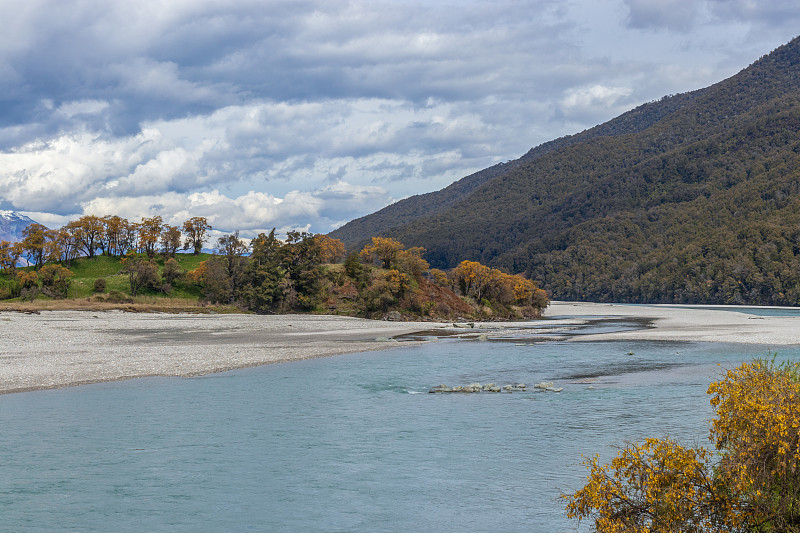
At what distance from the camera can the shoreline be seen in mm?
35094

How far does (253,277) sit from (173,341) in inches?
1754

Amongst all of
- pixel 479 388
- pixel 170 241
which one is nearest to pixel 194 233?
pixel 170 241

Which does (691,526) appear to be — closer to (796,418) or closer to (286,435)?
(796,418)

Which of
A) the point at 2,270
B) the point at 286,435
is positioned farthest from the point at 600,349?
the point at 2,270

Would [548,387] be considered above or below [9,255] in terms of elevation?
below

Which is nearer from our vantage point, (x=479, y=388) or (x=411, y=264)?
(x=479, y=388)

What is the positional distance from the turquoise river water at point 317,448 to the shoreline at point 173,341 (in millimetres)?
3550

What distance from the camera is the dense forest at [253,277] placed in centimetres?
9469

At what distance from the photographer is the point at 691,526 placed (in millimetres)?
9594

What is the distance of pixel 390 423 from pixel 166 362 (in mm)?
20638

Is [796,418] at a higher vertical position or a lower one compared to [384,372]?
higher

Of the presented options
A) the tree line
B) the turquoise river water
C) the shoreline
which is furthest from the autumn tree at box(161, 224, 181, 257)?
the turquoise river water

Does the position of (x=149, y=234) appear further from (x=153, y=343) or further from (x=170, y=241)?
(x=153, y=343)

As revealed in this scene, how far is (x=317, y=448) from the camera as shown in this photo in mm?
20875
